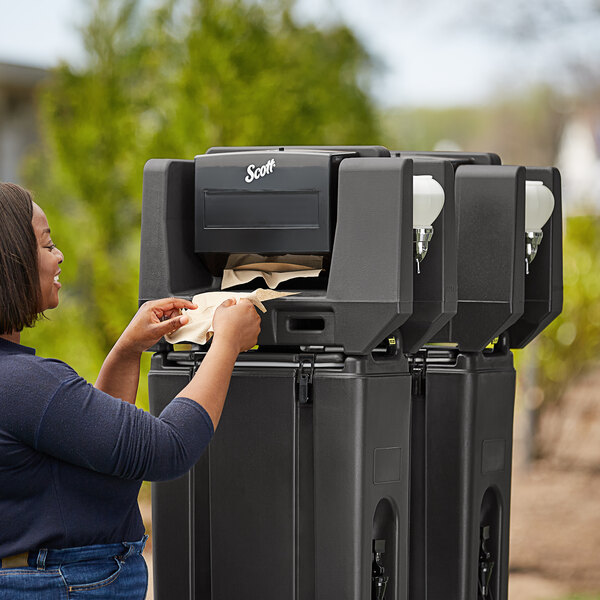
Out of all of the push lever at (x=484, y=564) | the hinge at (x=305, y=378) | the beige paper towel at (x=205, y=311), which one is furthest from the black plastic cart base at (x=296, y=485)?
the push lever at (x=484, y=564)

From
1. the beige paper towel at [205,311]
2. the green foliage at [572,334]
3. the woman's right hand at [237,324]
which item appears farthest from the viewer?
the green foliage at [572,334]

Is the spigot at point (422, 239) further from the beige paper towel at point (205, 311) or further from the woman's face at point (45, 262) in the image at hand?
the woman's face at point (45, 262)

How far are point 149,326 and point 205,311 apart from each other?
0.40 feet

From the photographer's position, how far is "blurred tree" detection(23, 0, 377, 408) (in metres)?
6.02

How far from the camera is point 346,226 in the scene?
7.40 ft

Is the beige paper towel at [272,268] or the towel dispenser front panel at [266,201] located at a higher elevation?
the towel dispenser front panel at [266,201]

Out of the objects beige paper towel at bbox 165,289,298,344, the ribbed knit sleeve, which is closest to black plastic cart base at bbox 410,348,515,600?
beige paper towel at bbox 165,289,298,344

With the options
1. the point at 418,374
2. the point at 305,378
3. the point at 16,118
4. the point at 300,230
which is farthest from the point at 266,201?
the point at 16,118

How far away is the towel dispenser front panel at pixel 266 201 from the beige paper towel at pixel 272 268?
0.06m

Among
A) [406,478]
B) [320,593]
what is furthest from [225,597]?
[406,478]

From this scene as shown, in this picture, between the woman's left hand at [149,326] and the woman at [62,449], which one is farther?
the woman's left hand at [149,326]

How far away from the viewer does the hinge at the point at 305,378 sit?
2.28 m

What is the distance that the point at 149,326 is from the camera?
2225 mm

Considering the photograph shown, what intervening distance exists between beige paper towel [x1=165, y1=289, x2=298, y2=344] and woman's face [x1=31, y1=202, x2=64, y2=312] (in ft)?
1.16
